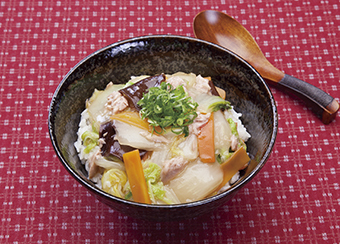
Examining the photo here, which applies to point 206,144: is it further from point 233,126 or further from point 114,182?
point 114,182

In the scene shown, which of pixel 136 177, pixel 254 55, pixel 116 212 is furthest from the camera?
pixel 254 55

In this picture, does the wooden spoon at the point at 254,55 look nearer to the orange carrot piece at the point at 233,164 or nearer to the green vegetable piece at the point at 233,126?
the green vegetable piece at the point at 233,126

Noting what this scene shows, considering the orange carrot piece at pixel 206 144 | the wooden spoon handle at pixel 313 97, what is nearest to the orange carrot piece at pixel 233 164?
the orange carrot piece at pixel 206 144

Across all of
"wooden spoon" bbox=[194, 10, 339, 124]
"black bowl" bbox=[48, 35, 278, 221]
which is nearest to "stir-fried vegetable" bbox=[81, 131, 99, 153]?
"black bowl" bbox=[48, 35, 278, 221]

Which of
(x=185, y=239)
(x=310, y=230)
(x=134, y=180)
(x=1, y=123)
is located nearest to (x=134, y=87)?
(x=134, y=180)

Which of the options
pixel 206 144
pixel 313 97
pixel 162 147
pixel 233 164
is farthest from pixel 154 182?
pixel 313 97

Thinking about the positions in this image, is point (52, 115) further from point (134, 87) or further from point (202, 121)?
point (202, 121)
